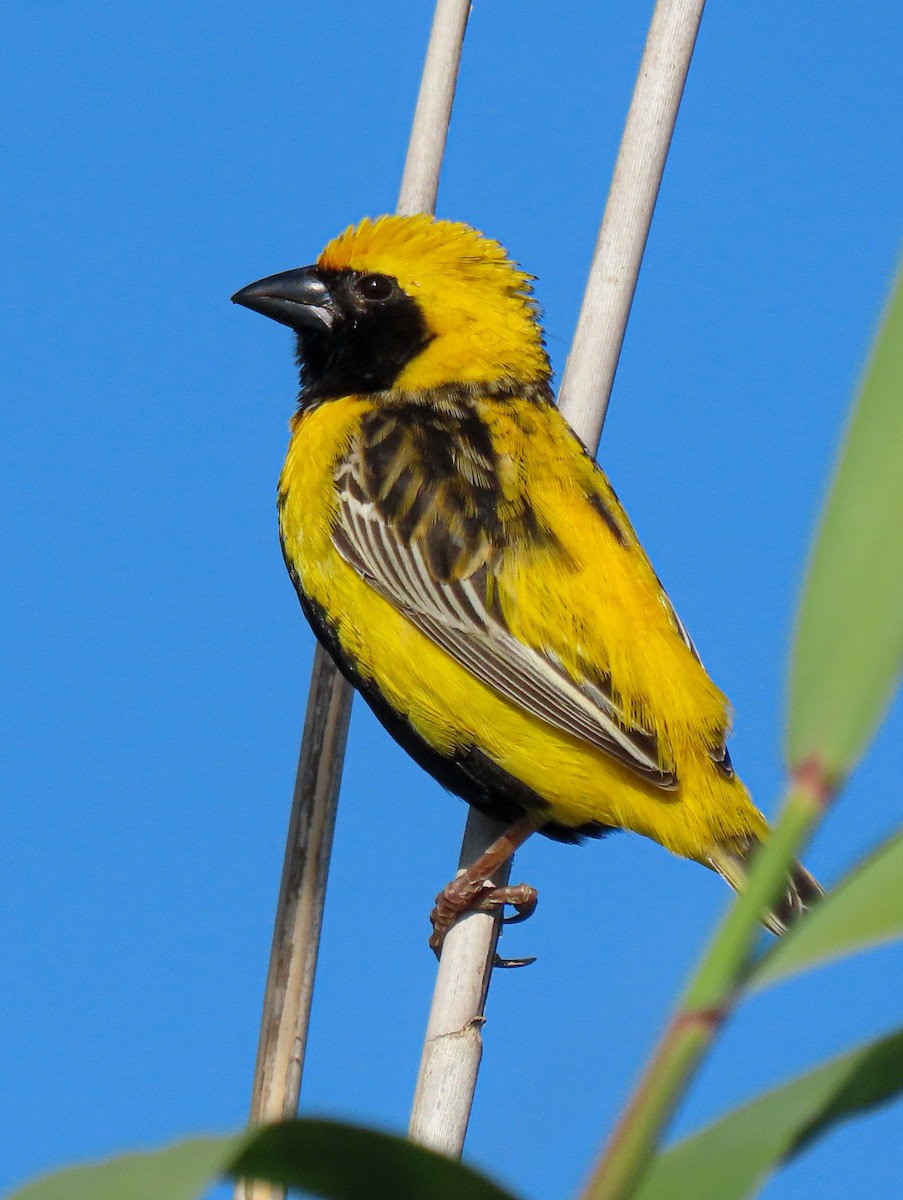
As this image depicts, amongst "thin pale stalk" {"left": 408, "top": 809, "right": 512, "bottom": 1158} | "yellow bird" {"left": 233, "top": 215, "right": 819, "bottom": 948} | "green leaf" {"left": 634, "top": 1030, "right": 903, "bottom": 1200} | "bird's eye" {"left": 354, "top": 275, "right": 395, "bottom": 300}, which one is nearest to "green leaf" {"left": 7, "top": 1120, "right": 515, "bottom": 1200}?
"green leaf" {"left": 634, "top": 1030, "right": 903, "bottom": 1200}

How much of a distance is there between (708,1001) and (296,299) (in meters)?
3.60

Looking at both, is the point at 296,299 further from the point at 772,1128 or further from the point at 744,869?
the point at 772,1128

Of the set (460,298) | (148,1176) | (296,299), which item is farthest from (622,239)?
(148,1176)

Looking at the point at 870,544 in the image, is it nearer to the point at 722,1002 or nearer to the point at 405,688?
the point at 722,1002

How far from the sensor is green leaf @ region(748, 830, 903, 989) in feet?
2.52

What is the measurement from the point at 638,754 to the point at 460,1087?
87 cm

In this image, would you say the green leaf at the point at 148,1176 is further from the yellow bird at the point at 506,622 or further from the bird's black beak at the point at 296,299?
the bird's black beak at the point at 296,299

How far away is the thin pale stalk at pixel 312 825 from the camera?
9.28 ft

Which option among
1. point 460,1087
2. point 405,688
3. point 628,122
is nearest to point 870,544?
point 460,1087

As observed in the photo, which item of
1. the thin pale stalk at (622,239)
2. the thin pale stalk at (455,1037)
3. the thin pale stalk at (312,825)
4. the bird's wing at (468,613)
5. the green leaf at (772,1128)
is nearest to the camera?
the green leaf at (772,1128)

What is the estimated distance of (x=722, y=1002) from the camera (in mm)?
781

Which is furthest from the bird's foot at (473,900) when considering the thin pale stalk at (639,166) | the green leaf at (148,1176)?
the green leaf at (148,1176)

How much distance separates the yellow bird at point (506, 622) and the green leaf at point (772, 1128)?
7.06 feet

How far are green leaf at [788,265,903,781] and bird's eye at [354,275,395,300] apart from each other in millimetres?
3334
